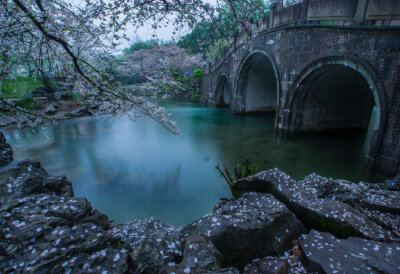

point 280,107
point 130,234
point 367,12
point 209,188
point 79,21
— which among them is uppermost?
point 367,12

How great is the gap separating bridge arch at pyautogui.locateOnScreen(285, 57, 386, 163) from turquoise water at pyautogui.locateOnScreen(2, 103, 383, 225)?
2.90 feet

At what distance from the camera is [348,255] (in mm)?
2664

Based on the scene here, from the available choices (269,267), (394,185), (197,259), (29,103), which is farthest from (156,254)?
(29,103)

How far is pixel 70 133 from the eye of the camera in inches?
554

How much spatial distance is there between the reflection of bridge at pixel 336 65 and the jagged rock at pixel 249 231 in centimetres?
363

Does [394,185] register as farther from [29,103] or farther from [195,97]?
[195,97]

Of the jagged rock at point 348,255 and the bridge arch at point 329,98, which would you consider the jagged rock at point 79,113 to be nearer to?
the bridge arch at point 329,98

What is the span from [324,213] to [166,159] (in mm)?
7605

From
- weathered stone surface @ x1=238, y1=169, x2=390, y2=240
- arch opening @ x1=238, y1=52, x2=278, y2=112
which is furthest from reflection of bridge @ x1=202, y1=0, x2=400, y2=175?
weathered stone surface @ x1=238, y1=169, x2=390, y2=240

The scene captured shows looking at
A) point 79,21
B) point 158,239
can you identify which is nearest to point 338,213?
point 158,239

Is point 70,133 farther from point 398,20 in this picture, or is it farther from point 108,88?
point 398,20

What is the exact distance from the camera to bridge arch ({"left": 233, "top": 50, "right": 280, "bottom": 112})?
1770 cm

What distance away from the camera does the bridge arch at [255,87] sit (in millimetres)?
17703

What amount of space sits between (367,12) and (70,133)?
1715 centimetres
